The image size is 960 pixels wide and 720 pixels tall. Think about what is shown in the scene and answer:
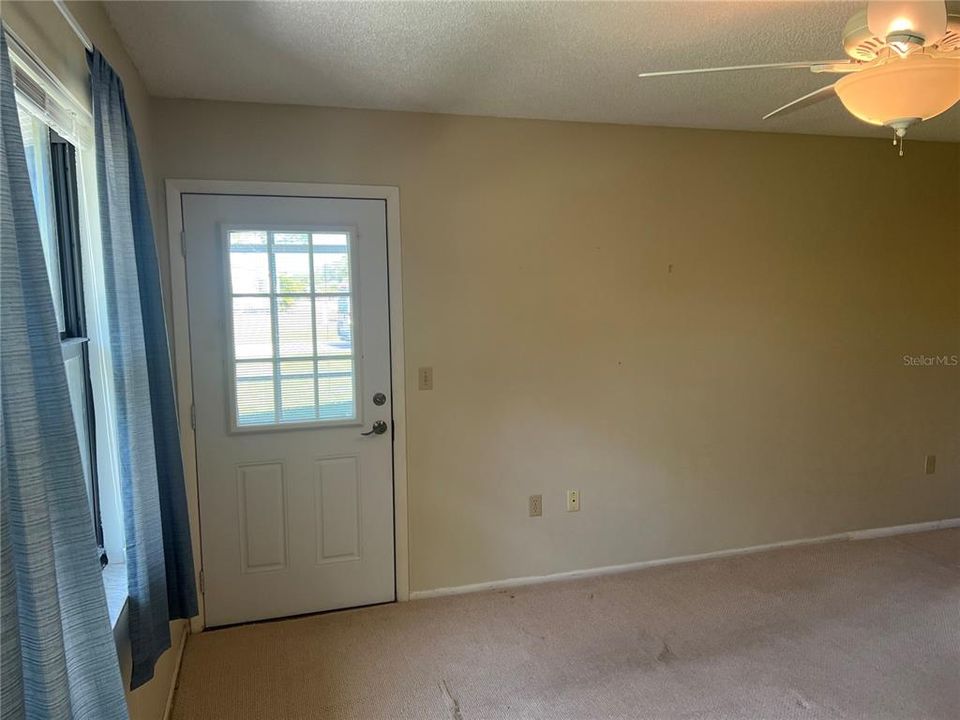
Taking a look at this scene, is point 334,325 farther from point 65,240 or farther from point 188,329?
point 65,240

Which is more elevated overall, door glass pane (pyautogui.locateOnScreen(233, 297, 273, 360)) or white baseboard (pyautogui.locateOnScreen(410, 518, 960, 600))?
door glass pane (pyautogui.locateOnScreen(233, 297, 273, 360))

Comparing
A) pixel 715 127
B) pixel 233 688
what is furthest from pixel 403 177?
pixel 233 688

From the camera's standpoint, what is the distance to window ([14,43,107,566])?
151 cm

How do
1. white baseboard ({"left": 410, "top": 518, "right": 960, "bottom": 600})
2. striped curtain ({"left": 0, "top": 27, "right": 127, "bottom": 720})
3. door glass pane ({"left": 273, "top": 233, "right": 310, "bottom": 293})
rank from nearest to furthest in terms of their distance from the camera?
striped curtain ({"left": 0, "top": 27, "right": 127, "bottom": 720}) → door glass pane ({"left": 273, "top": 233, "right": 310, "bottom": 293}) → white baseboard ({"left": 410, "top": 518, "right": 960, "bottom": 600})

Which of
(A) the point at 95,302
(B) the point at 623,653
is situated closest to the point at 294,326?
(A) the point at 95,302

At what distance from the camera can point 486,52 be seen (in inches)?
86.3

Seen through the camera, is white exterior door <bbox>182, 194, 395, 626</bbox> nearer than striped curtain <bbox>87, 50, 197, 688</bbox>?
No

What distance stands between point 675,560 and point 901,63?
275 centimetres

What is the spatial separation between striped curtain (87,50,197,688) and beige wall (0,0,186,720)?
6 cm

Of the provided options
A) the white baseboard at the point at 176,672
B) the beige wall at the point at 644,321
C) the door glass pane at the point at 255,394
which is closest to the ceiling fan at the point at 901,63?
the beige wall at the point at 644,321

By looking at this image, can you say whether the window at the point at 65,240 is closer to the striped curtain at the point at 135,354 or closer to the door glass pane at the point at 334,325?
the striped curtain at the point at 135,354

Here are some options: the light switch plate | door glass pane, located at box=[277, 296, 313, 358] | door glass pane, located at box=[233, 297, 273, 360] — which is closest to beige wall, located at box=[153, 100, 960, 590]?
the light switch plate

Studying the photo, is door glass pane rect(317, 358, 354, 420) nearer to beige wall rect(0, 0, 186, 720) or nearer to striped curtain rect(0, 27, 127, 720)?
beige wall rect(0, 0, 186, 720)

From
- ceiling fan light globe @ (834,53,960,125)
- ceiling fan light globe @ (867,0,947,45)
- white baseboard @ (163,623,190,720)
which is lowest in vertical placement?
white baseboard @ (163,623,190,720)
